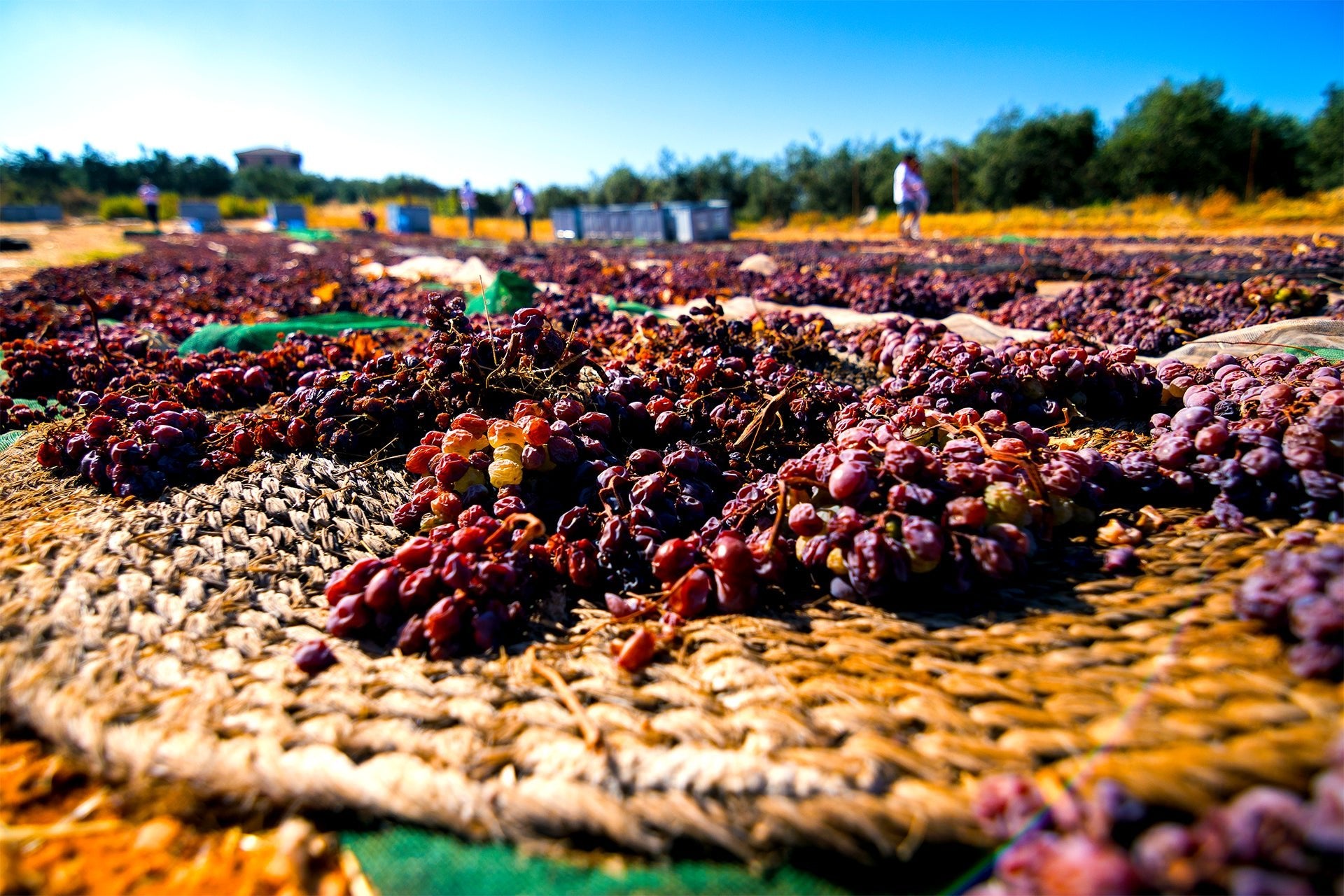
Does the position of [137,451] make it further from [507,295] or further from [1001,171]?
[1001,171]

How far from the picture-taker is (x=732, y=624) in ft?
4.93

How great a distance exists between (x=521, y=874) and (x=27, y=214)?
160ft

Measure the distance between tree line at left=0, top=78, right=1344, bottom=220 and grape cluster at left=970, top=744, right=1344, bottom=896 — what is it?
102 feet

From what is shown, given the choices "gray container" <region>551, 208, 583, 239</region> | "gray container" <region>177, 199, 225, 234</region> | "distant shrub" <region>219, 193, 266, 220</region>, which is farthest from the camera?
"distant shrub" <region>219, 193, 266, 220</region>

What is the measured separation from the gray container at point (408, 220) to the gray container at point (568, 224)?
11.5 metres

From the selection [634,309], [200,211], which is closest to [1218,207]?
[634,309]

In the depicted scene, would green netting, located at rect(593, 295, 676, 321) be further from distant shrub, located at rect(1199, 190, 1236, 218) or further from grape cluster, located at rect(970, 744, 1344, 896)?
distant shrub, located at rect(1199, 190, 1236, 218)

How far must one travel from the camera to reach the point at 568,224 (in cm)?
3075

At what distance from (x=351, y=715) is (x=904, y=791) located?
1013 mm

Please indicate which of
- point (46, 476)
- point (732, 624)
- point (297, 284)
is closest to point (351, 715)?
point (732, 624)

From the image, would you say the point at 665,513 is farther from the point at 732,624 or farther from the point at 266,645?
the point at 266,645

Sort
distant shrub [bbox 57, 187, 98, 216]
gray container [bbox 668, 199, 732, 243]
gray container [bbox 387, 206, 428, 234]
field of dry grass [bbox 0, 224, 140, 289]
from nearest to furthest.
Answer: field of dry grass [bbox 0, 224, 140, 289] < gray container [bbox 668, 199, 732, 243] < gray container [bbox 387, 206, 428, 234] < distant shrub [bbox 57, 187, 98, 216]

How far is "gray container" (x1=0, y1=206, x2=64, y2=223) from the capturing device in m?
33.7

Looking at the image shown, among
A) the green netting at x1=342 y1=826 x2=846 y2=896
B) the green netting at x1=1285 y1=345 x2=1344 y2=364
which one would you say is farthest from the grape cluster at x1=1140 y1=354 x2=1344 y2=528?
the green netting at x1=342 y1=826 x2=846 y2=896
